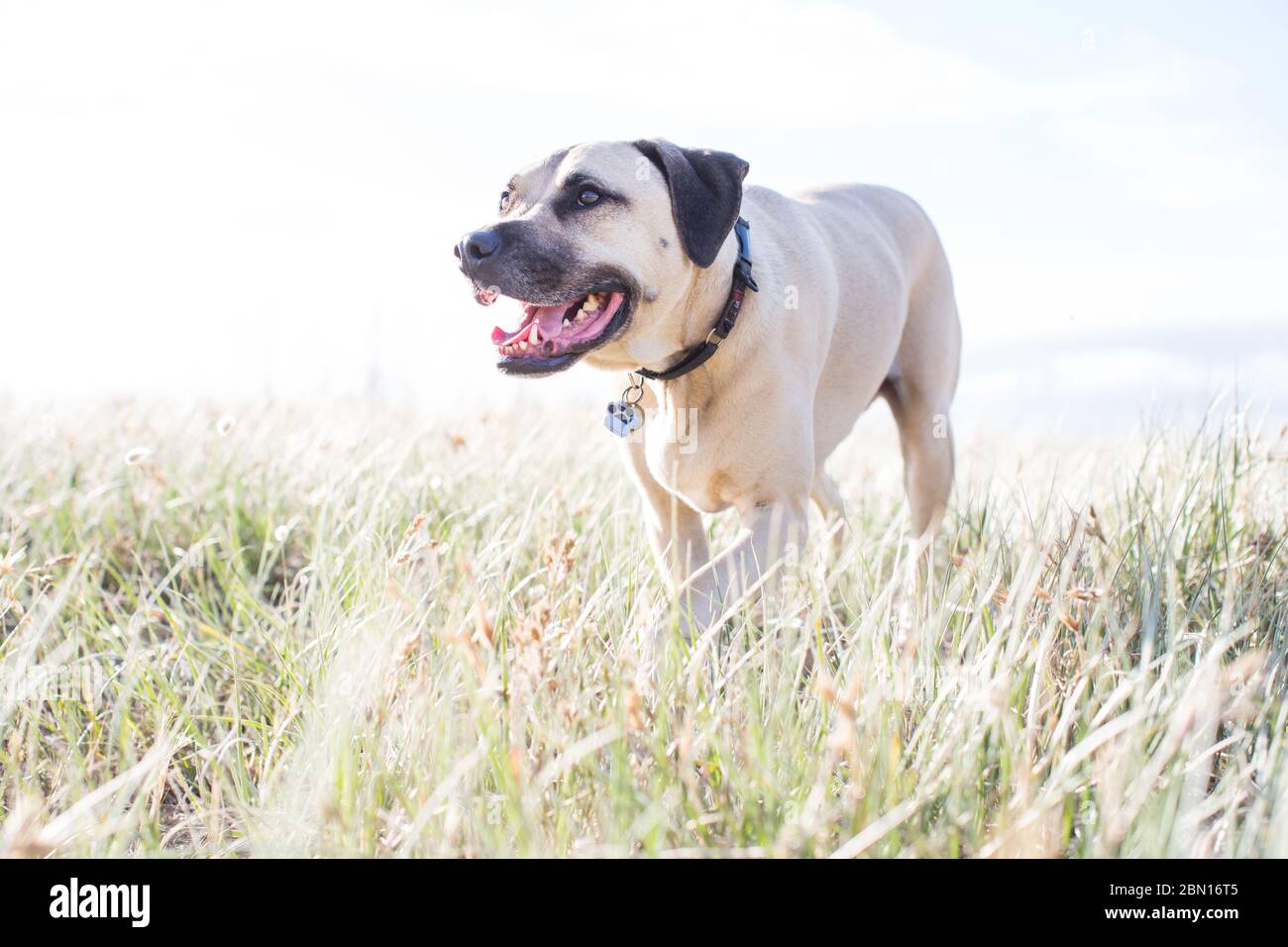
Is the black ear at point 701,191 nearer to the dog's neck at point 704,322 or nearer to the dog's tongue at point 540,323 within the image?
the dog's neck at point 704,322

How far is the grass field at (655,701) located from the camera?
5.99 ft

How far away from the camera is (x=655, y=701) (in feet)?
7.45

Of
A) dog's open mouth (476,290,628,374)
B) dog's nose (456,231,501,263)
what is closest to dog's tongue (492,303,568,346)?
dog's open mouth (476,290,628,374)

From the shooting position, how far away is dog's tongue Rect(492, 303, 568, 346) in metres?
3.10

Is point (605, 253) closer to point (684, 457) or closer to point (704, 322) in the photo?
point (704, 322)

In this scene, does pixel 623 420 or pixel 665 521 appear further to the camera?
pixel 665 521

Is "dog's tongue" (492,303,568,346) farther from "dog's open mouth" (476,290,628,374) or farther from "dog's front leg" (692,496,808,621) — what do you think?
"dog's front leg" (692,496,808,621)

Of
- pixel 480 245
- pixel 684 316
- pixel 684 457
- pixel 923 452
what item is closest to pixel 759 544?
pixel 684 457

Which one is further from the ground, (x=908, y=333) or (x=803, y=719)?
(x=908, y=333)

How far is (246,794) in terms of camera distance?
2.46 metres

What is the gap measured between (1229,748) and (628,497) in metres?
2.40

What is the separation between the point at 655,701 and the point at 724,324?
1.34 metres
